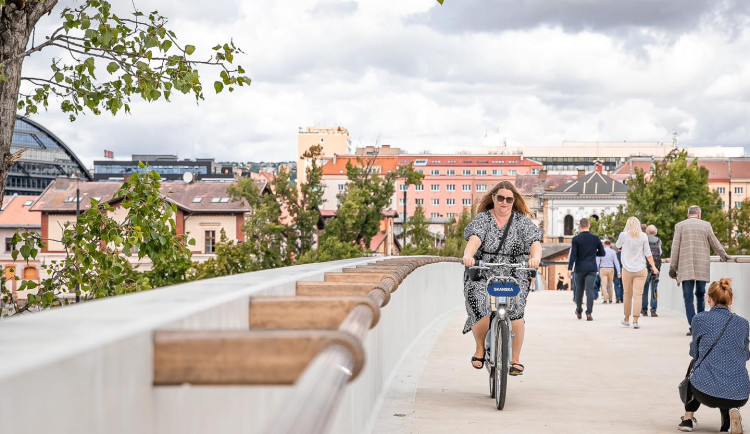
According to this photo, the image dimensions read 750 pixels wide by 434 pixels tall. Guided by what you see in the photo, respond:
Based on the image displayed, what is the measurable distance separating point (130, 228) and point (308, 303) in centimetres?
795

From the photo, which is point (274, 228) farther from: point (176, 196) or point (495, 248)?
point (495, 248)

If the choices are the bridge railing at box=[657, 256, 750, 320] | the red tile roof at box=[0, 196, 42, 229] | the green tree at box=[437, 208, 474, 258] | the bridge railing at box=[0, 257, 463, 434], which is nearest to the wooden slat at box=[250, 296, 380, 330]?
the bridge railing at box=[0, 257, 463, 434]

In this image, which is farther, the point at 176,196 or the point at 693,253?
the point at 176,196

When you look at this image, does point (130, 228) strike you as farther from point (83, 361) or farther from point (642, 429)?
point (83, 361)

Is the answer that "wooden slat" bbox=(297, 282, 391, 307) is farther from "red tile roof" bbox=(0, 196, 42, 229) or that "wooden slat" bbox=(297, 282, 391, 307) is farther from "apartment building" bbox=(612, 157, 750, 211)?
"apartment building" bbox=(612, 157, 750, 211)

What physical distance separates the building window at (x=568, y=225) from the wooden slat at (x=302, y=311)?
150 m

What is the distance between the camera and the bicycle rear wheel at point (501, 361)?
870 cm

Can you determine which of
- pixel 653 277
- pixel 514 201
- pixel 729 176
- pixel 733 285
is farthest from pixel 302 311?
pixel 729 176

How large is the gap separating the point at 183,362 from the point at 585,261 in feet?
58.0

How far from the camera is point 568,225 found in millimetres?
151750

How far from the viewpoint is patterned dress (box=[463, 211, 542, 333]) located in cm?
965

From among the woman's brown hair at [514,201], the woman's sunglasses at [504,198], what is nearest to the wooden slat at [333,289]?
the woman's sunglasses at [504,198]

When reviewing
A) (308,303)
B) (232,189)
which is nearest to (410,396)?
(308,303)

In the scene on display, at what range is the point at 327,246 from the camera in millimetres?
73188
